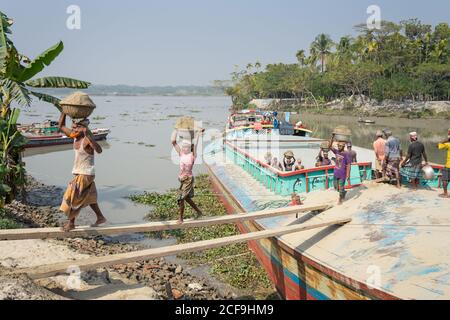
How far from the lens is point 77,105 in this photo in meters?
4.91

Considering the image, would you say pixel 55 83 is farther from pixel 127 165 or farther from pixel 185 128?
pixel 127 165

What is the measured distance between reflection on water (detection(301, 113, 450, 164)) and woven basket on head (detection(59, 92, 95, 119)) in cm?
2600

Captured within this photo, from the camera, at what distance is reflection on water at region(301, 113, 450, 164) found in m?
32.5

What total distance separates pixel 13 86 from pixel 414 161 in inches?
407

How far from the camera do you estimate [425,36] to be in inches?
2315

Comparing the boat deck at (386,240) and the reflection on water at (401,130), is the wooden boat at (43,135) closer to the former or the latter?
the reflection on water at (401,130)

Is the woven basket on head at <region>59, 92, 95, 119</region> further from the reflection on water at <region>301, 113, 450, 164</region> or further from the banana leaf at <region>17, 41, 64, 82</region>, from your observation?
the reflection on water at <region>301, 113, 450, 164</region>

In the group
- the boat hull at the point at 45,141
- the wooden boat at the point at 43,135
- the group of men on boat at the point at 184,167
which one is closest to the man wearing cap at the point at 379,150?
the group of men on boat at the point at 184,167

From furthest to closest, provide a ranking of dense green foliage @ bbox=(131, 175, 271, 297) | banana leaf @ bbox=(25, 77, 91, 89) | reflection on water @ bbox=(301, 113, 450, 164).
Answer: reflection on water @ bbox=(301, 113, 450, 164) → banana leaf @ bbox=(25, 77, 91, 89) → dense green foliage @ bbox=(131, 175, 271, 297)

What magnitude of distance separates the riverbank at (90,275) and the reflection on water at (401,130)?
22.8 metres

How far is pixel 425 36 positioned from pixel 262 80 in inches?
1542

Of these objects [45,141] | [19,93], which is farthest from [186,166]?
[45,141]

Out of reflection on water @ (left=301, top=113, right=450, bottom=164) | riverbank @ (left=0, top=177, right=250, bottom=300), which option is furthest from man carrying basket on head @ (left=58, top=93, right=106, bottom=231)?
reflection on water @ (left=301, top=113, right=450, bottom=164)
